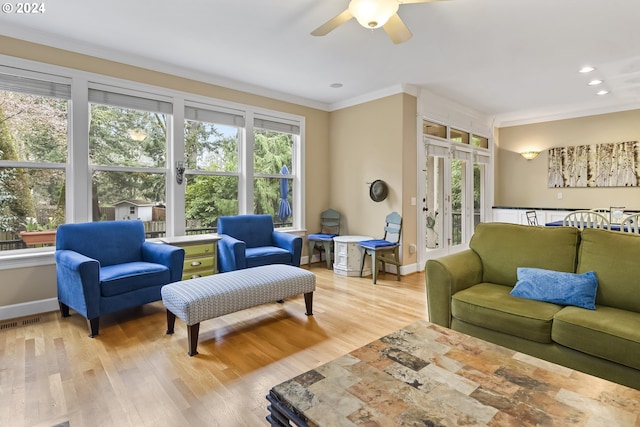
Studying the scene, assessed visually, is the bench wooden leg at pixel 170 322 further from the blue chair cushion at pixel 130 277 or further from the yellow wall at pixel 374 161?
the yellow wall at pixel 374 161

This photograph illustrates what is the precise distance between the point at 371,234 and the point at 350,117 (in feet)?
6.39

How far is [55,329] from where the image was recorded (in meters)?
2.88

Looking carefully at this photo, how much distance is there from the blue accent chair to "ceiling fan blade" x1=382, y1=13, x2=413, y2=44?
106 inches

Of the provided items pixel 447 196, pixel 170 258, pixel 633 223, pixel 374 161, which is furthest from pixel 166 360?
pixel 447 196

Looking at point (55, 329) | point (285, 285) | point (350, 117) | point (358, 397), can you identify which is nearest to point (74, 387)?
point (55, 329)

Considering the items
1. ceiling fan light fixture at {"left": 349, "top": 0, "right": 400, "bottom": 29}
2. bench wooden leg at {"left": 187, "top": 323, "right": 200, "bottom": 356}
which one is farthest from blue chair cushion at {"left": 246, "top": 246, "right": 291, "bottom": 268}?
ceiling fan light fixture at {"left": 349, "top": 0, "right": 400, "bottom": 29}

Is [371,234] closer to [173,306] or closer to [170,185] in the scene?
[170,185]

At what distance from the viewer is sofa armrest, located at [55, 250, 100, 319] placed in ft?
8.72

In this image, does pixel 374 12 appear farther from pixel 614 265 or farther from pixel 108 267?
pixel 108 267

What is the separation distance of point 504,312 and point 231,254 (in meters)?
2.73

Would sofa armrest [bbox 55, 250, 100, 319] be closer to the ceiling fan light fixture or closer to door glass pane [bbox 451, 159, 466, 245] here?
the ceiling fan light fixture

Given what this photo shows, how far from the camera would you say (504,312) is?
2.13m

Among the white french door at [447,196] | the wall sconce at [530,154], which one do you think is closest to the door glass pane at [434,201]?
the white french door at [447,196]

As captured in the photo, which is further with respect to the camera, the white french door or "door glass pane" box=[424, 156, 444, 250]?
"door glass pane" box=[424, 156, 444, 250]
